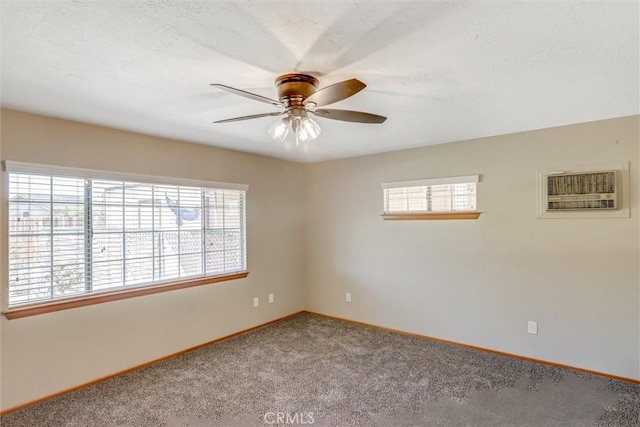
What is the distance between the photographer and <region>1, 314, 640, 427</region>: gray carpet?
7.87 ft

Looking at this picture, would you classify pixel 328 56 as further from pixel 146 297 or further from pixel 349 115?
pixel 146 297

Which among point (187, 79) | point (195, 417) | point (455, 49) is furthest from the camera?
point (195, 417)

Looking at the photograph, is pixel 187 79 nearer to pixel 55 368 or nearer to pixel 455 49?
pixel 455 49

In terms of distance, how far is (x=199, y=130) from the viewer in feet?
10.5

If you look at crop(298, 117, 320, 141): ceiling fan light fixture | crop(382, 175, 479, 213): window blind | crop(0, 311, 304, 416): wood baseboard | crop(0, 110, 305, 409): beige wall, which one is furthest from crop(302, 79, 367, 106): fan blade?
crop(0, 311, 304, 416): wood baseboard

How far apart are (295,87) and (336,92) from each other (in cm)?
31

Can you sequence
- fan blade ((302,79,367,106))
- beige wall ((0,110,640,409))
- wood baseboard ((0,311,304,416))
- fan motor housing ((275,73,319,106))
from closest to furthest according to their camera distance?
fan blade ((302,79,367,106))
fan motor housing ((275,73,319,106))
wood baseboard ((0,311,304,416))
beige wall ((0,110,640,409))

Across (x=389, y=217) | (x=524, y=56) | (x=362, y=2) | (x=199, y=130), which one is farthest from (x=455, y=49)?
(x=389, y=217)

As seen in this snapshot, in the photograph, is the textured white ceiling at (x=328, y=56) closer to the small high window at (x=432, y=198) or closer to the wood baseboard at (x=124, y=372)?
the small high window at (x=432, y=198)

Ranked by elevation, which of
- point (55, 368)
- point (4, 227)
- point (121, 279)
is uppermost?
point (4, 227)

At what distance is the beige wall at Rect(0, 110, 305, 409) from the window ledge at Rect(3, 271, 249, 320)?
2.2 inches

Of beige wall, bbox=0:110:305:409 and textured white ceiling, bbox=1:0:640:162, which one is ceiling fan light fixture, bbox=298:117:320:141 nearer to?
textured white ceiling, bbox=1:0:640:162

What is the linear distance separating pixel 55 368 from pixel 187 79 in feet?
8.35

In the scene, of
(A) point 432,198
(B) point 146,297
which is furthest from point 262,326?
(A) point 432,198
